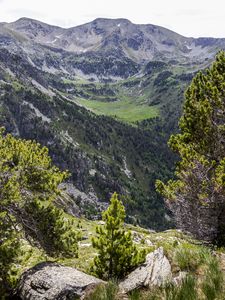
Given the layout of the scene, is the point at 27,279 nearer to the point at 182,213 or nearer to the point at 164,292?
the point at 164,292

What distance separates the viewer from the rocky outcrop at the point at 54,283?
14597 millimetres

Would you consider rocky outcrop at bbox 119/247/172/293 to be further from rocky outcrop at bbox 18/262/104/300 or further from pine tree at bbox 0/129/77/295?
pine tree at bbox 0/129/77/295

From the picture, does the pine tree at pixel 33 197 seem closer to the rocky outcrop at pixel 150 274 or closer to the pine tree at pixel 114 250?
the pine tree at pixel 114 250

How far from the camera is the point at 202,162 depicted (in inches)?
928

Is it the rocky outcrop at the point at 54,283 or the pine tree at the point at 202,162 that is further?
the pine tree at the point at 202,162

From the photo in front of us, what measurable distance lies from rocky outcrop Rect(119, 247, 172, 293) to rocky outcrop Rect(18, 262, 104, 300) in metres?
1.34

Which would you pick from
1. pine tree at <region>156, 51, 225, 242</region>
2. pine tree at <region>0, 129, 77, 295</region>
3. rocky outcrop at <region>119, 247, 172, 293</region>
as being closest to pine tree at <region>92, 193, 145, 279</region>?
rocky outcrop at <region>119, 247, 172, 293</region>

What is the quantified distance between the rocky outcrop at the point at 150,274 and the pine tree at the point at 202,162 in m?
8.20

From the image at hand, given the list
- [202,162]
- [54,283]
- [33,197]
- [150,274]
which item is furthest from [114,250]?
[202,162]

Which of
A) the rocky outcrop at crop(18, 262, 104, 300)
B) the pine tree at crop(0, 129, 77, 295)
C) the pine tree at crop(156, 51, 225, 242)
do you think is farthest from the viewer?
the pine tree at crop(156, 51, 225, 242)

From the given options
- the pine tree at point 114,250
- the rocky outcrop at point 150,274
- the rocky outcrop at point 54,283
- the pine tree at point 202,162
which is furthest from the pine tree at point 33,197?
the pine tree at point 202,162

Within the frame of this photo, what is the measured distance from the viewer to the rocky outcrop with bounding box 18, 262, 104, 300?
1460cm

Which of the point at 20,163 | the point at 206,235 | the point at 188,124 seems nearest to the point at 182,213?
the point at 206,235

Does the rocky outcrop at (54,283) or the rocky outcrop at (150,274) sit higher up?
the rocky outcrop at (150,274)
